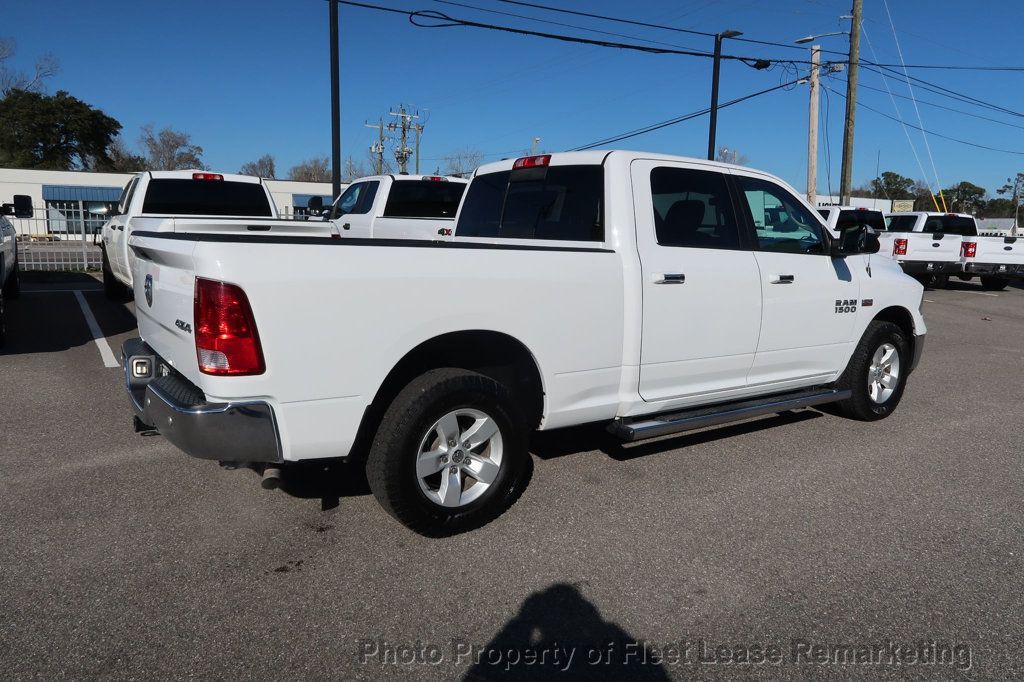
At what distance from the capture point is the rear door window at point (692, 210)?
4.43 m

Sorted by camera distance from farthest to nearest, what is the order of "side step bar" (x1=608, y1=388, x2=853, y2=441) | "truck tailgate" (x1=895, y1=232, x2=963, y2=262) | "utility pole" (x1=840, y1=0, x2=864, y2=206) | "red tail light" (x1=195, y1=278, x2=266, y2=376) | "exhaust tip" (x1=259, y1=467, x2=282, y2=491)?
"utility pole" (x1=840, y1=0, x2=864, y2=206) → "truck tailgate" (x1=895, y1=232, x2=963, y2=262) → "side step bar" (x1=608, y1=388, x2=853, y2=441) → "exhaust tip" (x1=259, y1=467, x2=282, y2=491) → "red tail light" (x1=195, y1=278, x2=266, y2=376)

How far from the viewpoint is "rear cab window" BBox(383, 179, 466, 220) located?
35.8 feet

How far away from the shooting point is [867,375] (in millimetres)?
5691

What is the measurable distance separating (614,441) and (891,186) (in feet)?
357

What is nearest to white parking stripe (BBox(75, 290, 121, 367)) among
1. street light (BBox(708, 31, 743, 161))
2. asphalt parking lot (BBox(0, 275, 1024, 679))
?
asphalt parking lot (BBox(0, 275, 1024, 679))

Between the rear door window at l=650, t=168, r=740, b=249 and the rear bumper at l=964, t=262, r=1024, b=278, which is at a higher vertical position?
the rear door window at l=650, t=168, r=740, b=249

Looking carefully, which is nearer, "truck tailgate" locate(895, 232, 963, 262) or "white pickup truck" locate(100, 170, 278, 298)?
"white pickup truck" locate(100, 170, 278, 298)

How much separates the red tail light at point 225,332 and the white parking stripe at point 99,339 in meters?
4.94

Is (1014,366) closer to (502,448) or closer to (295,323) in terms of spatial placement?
(502,448)

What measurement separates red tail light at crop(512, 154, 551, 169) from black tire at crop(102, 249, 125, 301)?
8940 millimetres

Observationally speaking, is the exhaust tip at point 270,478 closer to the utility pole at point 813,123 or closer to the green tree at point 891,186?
the utility pole at point 813,123

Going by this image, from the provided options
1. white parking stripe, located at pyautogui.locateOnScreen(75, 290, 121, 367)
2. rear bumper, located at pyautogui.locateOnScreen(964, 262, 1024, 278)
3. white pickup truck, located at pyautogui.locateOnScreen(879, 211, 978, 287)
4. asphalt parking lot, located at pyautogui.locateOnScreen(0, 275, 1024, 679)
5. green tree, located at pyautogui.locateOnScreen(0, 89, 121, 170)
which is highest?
green tree, located at pyautogui.locateOnScreen(0, 89, 121, 170)

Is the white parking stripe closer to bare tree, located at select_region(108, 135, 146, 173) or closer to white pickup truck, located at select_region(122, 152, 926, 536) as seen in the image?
white pickup truck, located at select_region(122, 152, 926, 536)

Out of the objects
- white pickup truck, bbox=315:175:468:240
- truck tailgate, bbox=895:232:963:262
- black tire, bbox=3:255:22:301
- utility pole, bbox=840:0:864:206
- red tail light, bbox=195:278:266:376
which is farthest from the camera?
utility pole, bbox=840:0:864:206
